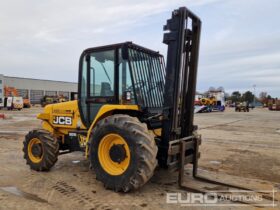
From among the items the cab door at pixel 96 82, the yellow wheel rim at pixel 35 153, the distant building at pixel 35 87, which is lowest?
the yellow wheel rim at pixel 35 153

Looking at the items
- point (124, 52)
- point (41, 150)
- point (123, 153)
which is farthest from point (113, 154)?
point (41, 150)

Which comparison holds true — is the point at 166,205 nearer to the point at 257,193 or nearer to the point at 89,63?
the point at 257,193

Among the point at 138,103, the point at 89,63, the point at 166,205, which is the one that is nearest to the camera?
the point at 166,205

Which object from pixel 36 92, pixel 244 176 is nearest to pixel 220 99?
pixel 244 176

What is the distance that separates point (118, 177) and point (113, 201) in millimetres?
437

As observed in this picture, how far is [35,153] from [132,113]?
2.50 m

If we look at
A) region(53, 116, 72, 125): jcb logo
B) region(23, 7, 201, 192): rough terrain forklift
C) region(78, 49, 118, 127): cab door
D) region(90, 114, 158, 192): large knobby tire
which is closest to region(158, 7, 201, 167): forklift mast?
region(23, 7, 201, 192): rough terrain forklift

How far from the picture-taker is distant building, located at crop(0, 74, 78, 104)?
6875 cm

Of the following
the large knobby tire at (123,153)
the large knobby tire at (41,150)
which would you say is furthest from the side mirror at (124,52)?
the large knobby tire at (41,150)

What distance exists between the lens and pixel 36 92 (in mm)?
73688

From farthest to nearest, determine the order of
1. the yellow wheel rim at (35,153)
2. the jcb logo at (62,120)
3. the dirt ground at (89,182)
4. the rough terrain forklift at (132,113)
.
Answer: the jcb logo at (62,120), the yellow wheel rim at (35,153), the rough terrain forklift at (132,113), the dirt ground at (89,182)

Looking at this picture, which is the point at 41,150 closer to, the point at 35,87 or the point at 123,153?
the point at 123,153

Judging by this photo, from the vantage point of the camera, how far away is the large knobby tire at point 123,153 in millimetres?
4426

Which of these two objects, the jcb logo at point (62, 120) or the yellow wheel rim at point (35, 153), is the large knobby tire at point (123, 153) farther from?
the yellow wheel rim at point (35, 153)
